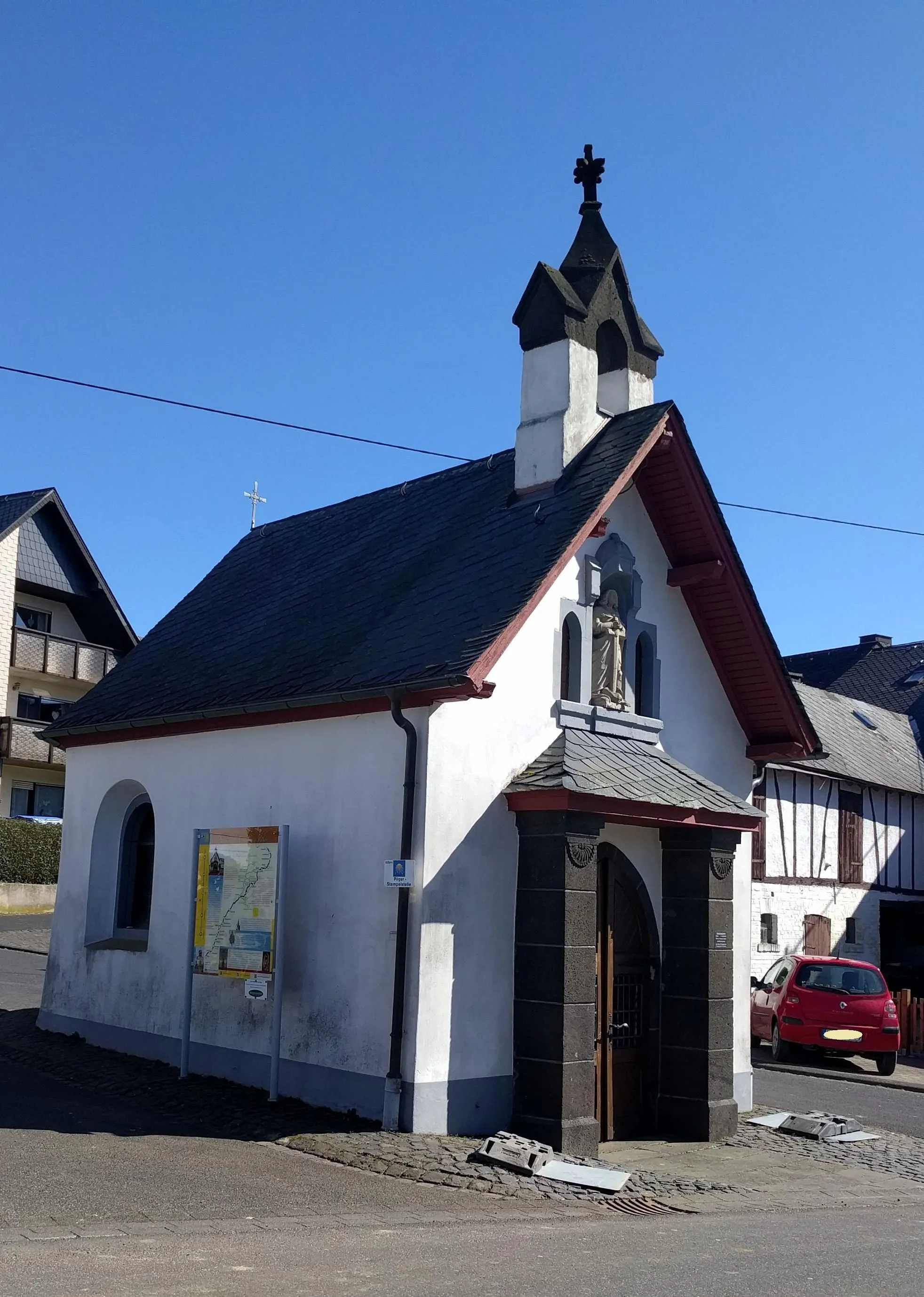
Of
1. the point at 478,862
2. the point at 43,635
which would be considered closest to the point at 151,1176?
the point at 478,862

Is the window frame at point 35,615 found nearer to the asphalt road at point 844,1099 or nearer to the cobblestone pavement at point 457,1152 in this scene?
the cobblestone pavement at point 457,1152

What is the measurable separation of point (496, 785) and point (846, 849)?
20973 mm

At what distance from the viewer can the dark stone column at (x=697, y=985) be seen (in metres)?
12.3

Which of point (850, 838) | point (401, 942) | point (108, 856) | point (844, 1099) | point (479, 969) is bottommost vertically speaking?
point (844, 1099)

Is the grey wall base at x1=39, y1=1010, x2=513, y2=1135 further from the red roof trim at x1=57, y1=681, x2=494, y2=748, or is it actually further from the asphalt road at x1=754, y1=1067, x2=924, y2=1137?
the asphalt road at x1=754, y1=1067, x2=924, y2=1137

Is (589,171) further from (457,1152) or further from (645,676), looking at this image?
(457,1152)

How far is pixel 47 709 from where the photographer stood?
37.7 m

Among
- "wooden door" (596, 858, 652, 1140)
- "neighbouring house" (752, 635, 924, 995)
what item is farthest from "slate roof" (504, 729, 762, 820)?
"neighbouring house" (752, 635, 924, 995)

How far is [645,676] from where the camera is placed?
13.9 m

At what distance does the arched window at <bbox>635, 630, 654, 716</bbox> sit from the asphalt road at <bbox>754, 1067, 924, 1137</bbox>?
15.4 ft

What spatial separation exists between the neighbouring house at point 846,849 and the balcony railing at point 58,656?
1838cm

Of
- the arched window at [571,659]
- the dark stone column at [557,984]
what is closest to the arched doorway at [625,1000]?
the dark stone column at [557,984]

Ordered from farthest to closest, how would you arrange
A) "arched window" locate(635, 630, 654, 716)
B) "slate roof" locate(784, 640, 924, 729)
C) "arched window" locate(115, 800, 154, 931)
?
"slate roof" locate(784, 640, 924, 729) < "arched window" locate(115, 800, 154, 931) < "arched window" locate(635, 630, 654, 716)

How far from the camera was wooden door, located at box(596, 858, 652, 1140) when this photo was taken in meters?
12.2
